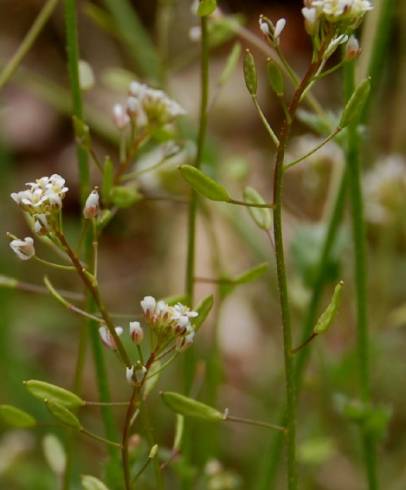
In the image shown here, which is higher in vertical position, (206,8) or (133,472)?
(206,8)

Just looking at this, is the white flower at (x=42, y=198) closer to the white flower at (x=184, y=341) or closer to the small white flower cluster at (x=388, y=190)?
the white flower at (x=184, y=341)

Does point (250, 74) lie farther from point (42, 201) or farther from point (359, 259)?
point (359, 259)

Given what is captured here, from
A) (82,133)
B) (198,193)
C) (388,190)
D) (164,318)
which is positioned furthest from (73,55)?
(388,190)

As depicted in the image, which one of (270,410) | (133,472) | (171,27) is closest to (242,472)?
(270,410)

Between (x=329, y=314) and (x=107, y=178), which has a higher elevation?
(x=107, y=178)

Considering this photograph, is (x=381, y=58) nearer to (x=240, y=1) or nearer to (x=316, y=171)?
(x=316, y=171)

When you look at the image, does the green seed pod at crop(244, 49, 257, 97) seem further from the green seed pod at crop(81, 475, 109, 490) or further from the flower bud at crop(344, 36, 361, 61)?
the green seed pod at crop(81, 475, 109, 490)

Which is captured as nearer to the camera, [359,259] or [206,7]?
[206,7]
